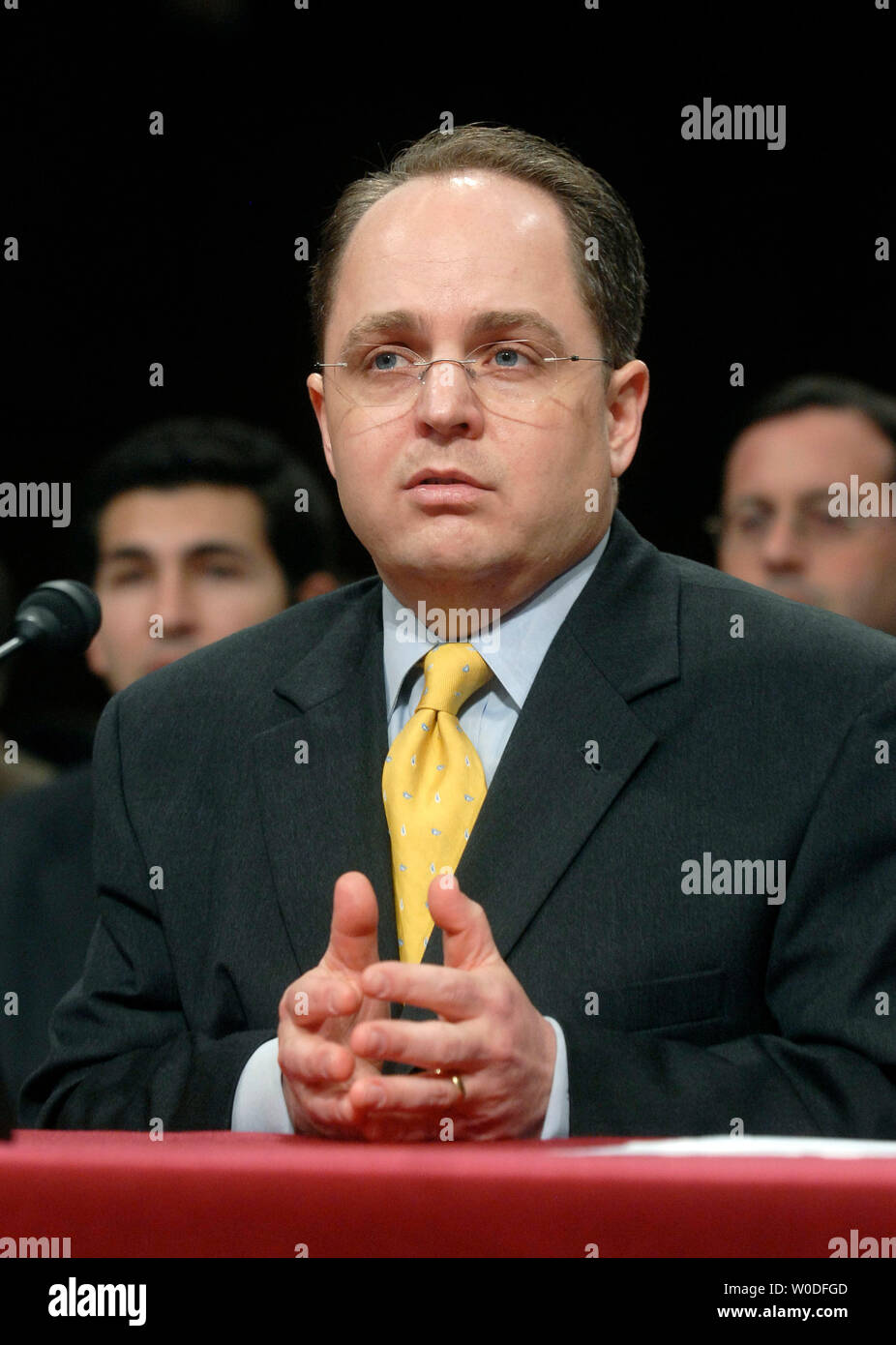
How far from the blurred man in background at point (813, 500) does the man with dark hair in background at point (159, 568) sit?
0.77 meters

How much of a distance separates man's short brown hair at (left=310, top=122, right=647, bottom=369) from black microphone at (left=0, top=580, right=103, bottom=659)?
0.59 metres

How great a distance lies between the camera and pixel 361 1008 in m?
1.29

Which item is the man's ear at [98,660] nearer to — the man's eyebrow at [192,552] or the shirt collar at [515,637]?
the man's eyebrow at [192,552]

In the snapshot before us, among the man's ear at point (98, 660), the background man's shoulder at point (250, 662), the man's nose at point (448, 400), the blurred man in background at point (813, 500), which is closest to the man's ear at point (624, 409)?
the man's nose at point (448, 400)

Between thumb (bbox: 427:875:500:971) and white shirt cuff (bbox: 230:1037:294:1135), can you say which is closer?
thumb (bbox: 427:875:500:971)

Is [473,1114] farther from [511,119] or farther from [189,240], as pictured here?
[189,240]

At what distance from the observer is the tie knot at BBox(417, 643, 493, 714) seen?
165 centimetres

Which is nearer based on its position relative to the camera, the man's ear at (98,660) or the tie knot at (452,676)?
the tie knot at (452,676)

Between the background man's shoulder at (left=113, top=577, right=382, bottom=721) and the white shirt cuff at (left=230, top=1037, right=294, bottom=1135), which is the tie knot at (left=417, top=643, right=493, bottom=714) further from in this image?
the white shirt cuff at (left=230, top=1037, right=294, bottom=1135)

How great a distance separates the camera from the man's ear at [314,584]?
2.92 m

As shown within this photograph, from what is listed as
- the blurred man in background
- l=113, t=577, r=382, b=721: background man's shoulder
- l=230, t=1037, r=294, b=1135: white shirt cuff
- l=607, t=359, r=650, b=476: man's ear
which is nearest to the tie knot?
l=113, t=577, r=382, b=721: background man's shoulder

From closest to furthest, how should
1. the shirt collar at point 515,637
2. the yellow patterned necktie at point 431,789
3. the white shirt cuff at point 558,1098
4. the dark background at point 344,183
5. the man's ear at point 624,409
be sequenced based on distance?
1. the white shirt cuff at point 558,1098
2. the yellow patterned necktie at point 431,789
3. the shirt collar at point 515,637
4. the man's ear at point 624,409
5. the dark background at point 344,183

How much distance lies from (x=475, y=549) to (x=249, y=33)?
5.02 ft
